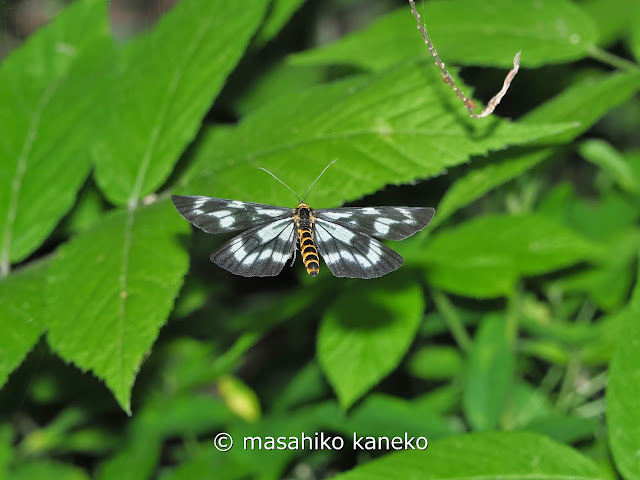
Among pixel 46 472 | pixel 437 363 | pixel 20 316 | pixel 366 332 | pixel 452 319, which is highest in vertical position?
pixel 20 316

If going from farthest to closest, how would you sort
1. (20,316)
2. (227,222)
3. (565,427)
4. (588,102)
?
(565,427), (588,102), (20,316), (227,222)

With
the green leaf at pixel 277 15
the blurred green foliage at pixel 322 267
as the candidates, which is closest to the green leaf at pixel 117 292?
the blurred green foliage at pixel 322 267

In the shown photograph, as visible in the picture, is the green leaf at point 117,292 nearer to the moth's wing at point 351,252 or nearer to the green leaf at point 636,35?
the moth's wing at point 351,252

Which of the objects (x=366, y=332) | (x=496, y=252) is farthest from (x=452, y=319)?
(x=366, y=332)

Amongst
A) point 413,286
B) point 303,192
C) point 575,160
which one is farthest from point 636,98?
point 303,192

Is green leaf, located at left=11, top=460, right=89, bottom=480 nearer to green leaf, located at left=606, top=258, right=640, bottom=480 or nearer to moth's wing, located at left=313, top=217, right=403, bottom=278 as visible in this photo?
moth's wing, located at left=313, top=217, right=403, bottom=278

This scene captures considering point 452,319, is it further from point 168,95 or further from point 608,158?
point 168,95

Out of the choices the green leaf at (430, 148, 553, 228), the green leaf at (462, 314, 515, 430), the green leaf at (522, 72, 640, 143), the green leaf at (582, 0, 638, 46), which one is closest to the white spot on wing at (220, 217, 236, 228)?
the green leaf at (430, 148, 553, 228)
